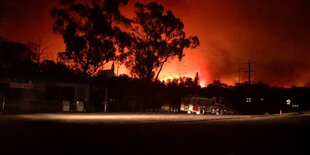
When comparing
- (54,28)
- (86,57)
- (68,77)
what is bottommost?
(68,77)

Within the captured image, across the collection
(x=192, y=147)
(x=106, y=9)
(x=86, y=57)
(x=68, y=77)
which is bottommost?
(x=192, y=147)

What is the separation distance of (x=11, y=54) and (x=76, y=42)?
32.9 feet

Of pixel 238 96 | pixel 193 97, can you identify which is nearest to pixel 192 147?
pixel 193 97

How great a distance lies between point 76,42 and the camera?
49.0 metres

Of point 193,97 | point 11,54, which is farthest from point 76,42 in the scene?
point 193,97

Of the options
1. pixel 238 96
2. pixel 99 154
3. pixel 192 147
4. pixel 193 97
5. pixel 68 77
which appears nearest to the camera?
pixel 99 154

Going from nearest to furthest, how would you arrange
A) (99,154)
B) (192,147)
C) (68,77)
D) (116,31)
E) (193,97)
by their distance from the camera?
(99,154), (192,147), (68,77), (193,97), (116,31)

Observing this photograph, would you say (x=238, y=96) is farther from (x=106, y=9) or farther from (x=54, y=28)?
(x=54, y=28)

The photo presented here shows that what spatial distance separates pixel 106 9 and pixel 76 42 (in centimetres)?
662

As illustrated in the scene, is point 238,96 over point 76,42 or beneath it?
beneath

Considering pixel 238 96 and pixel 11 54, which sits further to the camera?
A: pixel 238 96

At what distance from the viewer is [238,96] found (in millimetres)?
73250

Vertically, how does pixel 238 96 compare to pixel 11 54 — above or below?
below

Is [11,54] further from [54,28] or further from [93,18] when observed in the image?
[93,18]
